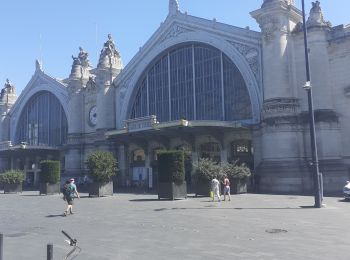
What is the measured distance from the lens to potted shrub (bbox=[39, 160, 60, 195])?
1506 inches

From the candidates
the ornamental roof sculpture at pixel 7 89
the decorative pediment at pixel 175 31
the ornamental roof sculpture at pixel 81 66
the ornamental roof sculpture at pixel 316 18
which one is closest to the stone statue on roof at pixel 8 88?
the ornamental roof sculpture at pixel 7 89

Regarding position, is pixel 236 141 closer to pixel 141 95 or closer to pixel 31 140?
pixel 141 95

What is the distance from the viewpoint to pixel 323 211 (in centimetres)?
1883

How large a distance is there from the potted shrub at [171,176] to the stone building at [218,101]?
29.2ft

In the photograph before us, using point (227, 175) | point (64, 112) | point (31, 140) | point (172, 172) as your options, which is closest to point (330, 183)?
point (227, 175)

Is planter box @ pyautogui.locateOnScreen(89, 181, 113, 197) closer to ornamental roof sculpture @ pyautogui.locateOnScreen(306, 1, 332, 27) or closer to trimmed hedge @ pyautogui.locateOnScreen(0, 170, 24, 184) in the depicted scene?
trimmed hedge @ pyautogui.locateOnScreen(0, 170, 24, 184)

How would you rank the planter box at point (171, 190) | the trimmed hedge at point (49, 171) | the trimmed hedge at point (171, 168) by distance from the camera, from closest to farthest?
the planter box at point (171, 190) → the trimmed hedge at point (171, 168) → the trimmed hedge at point (49, 171)

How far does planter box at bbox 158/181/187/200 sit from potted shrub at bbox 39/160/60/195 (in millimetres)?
14739

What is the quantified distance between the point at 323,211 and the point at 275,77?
18177 mm

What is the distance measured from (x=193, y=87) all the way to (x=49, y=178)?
54.1 ft

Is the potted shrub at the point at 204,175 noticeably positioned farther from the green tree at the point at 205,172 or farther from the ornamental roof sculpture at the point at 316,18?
the ornamental roof sculpture at the point at 316,18

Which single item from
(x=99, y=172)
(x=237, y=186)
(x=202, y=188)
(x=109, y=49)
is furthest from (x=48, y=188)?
(x=109, y=49)

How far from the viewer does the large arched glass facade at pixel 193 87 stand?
133 feet

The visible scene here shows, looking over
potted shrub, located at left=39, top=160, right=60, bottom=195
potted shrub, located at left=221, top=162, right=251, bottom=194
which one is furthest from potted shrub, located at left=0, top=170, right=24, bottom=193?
potted shrub, located at left=221, top=162, right=251, bottom=194
